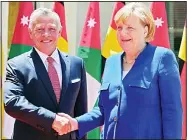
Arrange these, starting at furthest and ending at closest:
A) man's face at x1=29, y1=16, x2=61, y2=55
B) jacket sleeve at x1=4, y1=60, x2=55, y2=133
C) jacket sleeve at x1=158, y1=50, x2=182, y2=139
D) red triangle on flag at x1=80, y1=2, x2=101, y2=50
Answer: red triangle on flag at x1=80, y1=2, x2=101, y2=50
man's face at x1=29, y1=16, x2=61, y2=55
jacket sleeve at x1=4, y1=60, x2=55, y2=133
jacket sleeve at x1=158, y1=50, x2=182, y2=139

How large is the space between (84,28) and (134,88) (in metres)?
1.68

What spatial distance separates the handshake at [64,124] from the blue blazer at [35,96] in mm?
26

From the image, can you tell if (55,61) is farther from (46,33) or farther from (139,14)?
(139,14)

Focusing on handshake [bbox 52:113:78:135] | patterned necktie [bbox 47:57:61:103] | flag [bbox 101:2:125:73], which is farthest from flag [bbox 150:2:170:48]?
handshake [bbox 52:113:78:135]

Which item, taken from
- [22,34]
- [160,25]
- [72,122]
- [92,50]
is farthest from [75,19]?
[72,122]

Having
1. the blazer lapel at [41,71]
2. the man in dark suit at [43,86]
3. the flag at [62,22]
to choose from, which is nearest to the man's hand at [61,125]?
the man in dark suit at [43,86]

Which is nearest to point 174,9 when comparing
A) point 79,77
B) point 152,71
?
point 79,77

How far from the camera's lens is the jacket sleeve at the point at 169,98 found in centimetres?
164

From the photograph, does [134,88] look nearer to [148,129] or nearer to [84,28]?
[148,129]

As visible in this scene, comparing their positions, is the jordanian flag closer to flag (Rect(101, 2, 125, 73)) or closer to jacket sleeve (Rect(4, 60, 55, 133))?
flag (Rect(101, 2, 125, 73))

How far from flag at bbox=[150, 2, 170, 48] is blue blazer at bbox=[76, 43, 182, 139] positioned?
1444mm

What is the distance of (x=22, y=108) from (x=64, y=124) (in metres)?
0.23

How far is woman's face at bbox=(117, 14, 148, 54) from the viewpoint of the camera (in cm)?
174

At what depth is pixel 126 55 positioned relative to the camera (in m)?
1.80
